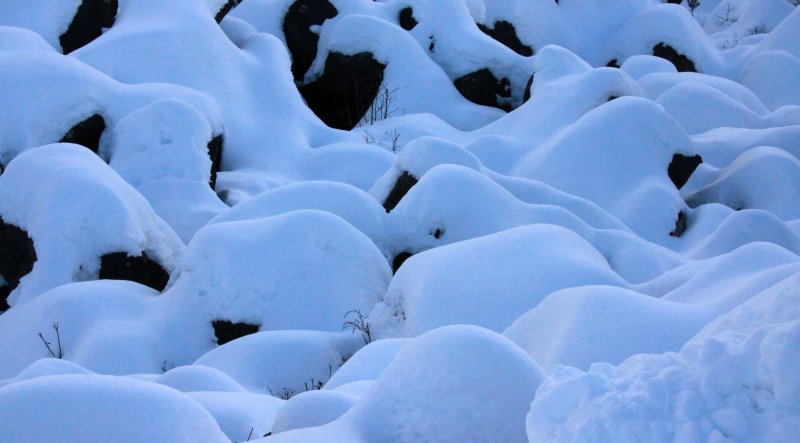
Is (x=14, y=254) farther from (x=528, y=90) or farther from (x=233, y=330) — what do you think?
(x=528, y=90)

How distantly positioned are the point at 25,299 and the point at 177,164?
2076mm

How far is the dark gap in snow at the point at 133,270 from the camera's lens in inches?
243

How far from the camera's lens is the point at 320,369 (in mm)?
4949

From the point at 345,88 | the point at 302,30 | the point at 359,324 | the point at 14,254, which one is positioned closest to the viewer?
the point at 359,324

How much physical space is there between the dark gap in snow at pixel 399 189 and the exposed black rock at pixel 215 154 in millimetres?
1699

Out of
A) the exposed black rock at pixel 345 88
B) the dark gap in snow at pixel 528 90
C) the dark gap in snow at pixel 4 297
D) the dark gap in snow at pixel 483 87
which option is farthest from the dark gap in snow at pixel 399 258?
the dark gap in snow at pixel 483 87

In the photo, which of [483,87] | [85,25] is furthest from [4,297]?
[483,87]

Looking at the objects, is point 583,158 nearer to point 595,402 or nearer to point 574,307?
point 574,307

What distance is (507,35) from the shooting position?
13461 millimetres

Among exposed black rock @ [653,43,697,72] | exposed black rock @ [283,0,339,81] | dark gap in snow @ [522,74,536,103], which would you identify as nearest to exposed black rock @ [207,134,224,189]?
exposed black rock @ [283,0,339,81]

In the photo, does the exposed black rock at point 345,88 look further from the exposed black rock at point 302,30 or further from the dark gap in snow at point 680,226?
the dark gap in snow at point 680,226

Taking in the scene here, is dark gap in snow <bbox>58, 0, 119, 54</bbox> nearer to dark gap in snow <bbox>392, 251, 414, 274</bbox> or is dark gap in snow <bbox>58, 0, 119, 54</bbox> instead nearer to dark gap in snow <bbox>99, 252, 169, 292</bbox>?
dark gap in snow <bbox>99, 252, 169, 292</bbox>

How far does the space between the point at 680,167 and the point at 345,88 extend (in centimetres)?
466

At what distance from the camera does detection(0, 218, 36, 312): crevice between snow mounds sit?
247 inches
